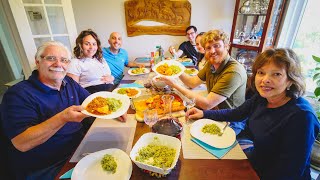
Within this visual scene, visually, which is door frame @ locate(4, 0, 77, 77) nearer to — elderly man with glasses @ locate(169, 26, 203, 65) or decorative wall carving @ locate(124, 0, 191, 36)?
decorative wall carving @ locate(124, 0, 191, 36)

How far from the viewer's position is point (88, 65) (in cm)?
203

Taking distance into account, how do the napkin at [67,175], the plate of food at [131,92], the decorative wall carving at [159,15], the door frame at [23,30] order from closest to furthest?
the napkin at [67,175]
the plate of food at [131,92]
the door frame at [23,30]
the decorative wall carving at [159,15]

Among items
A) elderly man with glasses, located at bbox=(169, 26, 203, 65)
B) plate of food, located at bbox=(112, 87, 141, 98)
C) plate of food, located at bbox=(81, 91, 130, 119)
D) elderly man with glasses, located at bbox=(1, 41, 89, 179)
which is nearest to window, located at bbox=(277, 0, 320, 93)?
elderly man with glasses, located at bbox=(169, 26, 203, 65)

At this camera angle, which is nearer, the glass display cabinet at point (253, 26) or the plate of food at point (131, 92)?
the plate of food at point (131, 92)

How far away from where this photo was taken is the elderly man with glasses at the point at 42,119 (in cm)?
90

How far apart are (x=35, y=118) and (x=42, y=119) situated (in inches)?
2.8

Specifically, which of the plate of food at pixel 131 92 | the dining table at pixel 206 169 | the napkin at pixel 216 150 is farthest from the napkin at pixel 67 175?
the plate of food at pixel 131 92

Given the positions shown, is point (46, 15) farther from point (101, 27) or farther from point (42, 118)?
point (42, 118)

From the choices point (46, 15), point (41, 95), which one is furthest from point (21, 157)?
point (46, 15)

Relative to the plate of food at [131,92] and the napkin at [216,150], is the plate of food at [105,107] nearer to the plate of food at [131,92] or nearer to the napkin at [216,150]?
the plate of food at [131,92]

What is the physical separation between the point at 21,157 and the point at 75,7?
324cm

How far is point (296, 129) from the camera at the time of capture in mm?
847

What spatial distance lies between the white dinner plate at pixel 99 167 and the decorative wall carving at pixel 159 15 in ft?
10.3

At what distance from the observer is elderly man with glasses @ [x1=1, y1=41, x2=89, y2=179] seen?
0.90 metres
